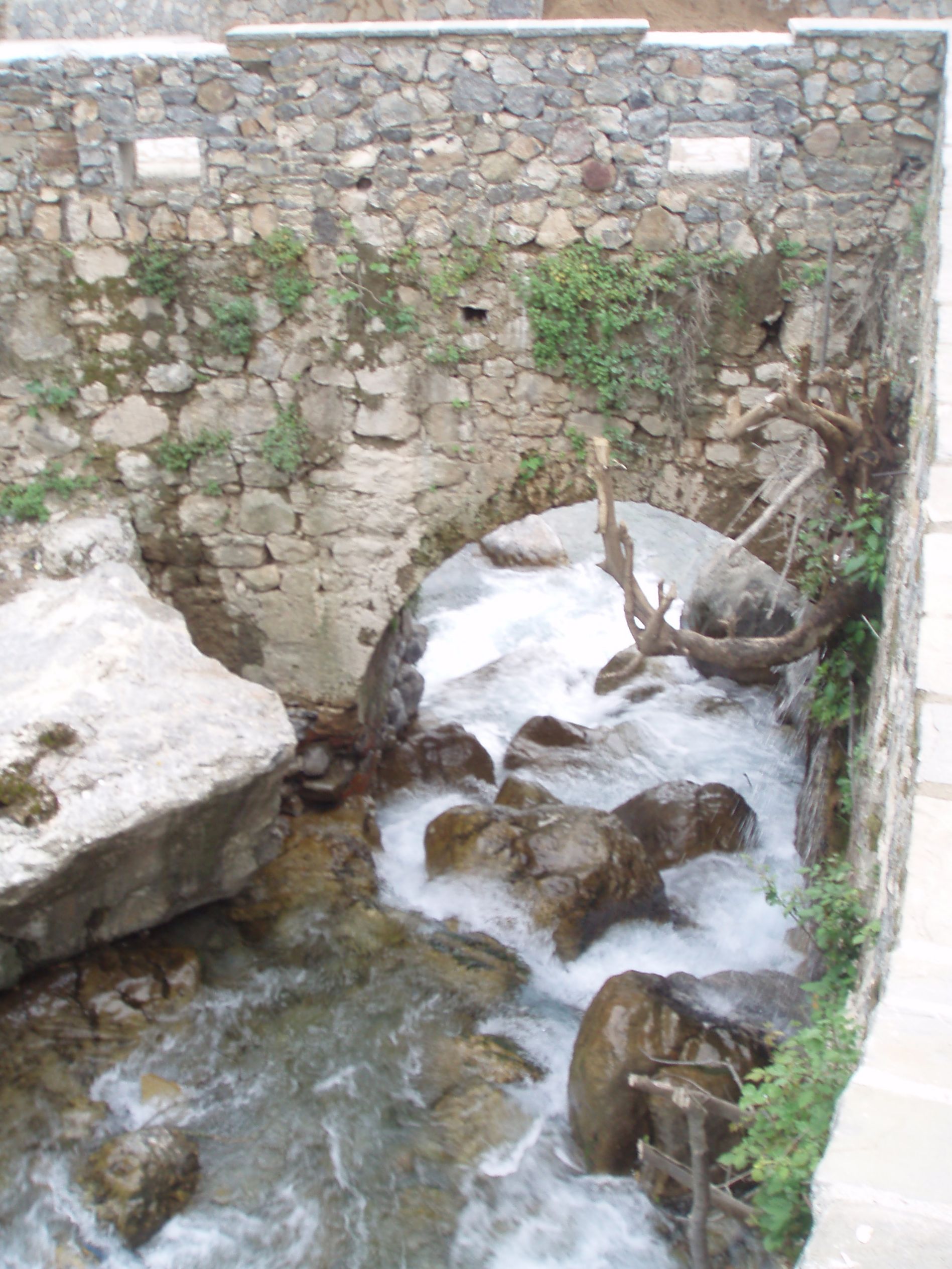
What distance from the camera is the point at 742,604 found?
23.2 ft

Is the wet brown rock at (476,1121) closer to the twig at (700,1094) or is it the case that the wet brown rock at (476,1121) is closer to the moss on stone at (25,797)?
the twig at (700,1094)

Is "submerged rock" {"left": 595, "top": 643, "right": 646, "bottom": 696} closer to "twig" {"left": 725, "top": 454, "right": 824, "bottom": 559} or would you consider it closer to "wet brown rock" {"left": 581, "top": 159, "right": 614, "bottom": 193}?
"twig" {"left": 725, "top": 454, "right": 824, "bottom": 559}

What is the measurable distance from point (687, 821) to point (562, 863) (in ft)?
3.01

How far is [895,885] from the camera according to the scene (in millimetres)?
1749

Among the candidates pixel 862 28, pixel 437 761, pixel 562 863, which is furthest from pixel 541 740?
pixel 862 28

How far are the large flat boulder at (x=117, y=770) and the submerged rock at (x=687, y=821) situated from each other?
2068 millimetres

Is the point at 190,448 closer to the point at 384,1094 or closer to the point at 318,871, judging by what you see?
the point at 318,871

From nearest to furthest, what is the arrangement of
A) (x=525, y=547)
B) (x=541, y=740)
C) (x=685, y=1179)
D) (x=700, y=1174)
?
(x=700, y=1174) < (x=685, y=1179) < (x=541, y=740) < (x=525, y=547)

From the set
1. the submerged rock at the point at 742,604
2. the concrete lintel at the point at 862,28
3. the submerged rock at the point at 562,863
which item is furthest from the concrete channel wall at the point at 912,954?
the submerged rock at the point at 742,604

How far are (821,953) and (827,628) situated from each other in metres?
1.28

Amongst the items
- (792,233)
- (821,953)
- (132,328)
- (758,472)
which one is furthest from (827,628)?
(132,328)

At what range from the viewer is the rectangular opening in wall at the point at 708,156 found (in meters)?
3.84

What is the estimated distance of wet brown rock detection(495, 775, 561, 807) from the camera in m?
5.36

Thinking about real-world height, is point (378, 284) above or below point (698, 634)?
above
